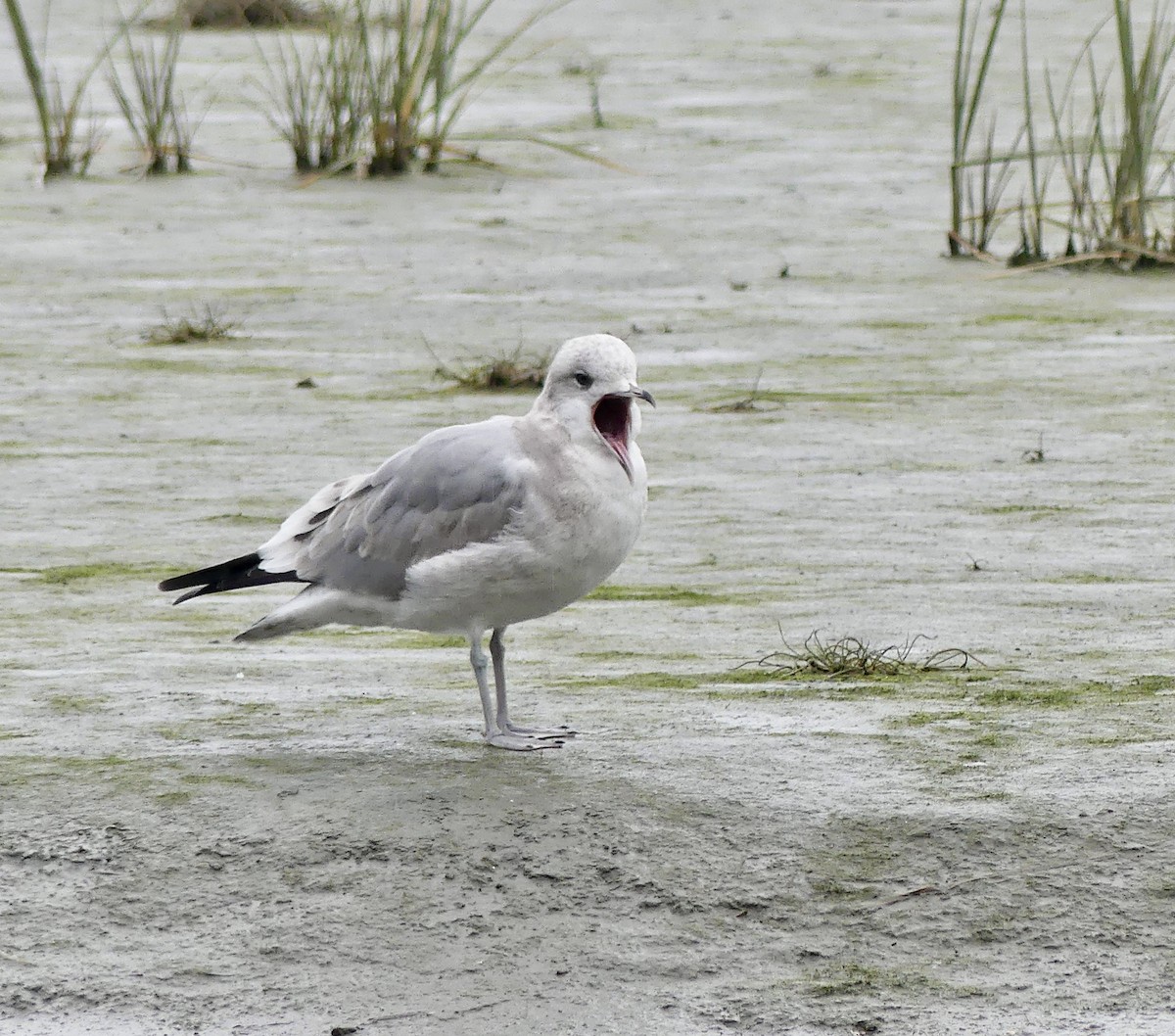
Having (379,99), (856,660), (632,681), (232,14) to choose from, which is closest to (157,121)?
(379,99)

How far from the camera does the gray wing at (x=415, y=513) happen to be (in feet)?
15.2

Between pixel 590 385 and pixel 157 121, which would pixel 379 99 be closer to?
pixel 157 121

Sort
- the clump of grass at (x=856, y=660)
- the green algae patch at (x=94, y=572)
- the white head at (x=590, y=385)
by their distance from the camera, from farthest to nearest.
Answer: the green algae patch at (x=94, y=572) → the clump of grass at (x=856, y=660) → the white head at (x=590, y=385)

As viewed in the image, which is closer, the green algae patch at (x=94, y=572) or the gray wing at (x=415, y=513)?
the gray wing at (x=415, y=513)

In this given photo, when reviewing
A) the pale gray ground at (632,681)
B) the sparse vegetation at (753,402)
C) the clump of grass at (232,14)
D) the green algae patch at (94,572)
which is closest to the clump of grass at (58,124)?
the pale gray ground at (632,681)

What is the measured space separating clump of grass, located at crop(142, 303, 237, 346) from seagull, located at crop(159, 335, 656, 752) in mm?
5029

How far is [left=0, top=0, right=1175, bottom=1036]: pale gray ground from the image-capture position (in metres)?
3.96

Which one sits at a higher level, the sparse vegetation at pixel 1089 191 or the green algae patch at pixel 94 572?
the sparse vegetation at pixel 1089 191

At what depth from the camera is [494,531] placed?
4.61 m

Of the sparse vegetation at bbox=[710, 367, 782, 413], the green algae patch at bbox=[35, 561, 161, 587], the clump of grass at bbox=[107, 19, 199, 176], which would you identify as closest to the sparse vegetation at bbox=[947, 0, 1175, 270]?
the sparse vegetation at bbox=[710, 367, 782, 413]

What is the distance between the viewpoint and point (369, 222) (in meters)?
12.4

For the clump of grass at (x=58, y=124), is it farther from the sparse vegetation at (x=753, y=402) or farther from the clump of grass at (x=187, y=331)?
the sparse vegetation at (x=753, y=402)

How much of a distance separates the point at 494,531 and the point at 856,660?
1.11 m

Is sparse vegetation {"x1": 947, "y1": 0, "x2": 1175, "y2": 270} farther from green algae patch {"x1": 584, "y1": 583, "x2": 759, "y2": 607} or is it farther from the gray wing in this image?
the gray wing
